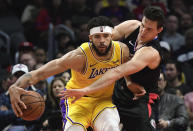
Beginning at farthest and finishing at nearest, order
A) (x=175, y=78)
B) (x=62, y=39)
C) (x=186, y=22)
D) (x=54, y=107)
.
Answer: (x=186, y=22) → (x=62, y=39) → (x=175, y=78) → (x=54, y=107)

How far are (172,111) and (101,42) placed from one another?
108 inches

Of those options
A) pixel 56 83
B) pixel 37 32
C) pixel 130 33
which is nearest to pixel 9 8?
pixel 37 32

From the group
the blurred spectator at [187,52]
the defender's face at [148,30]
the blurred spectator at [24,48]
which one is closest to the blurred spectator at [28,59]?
the blurred spectator at [24,48]

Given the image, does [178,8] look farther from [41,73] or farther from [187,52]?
A: [41,73]

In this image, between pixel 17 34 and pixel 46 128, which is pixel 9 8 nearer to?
pixel 17 34

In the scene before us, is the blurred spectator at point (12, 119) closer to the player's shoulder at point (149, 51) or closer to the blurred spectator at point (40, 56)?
the blurred spectator at point (40, 56)

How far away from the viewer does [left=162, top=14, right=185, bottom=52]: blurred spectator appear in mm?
9461

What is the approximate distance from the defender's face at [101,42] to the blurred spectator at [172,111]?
2316 millimetres

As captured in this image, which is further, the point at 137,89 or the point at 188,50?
the point at 188,50

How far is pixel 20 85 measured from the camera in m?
4.83

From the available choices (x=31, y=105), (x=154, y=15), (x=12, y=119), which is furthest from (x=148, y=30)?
(x=12, y=119)

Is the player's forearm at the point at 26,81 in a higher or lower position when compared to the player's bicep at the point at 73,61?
lower

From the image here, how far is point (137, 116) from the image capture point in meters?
5.41

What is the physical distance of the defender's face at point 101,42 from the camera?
4.98 metres
